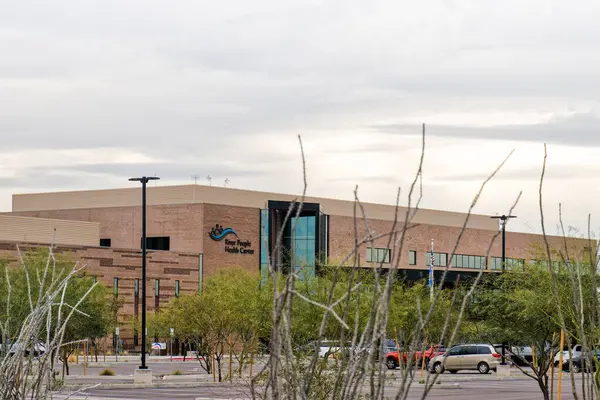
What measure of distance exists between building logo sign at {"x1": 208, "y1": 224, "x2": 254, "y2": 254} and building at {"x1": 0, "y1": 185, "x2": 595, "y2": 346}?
0.25ft

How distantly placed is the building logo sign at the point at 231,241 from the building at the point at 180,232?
8 cm

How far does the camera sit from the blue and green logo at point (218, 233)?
88312 mm

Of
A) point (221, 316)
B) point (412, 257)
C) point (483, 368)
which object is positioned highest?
point (412, 257)

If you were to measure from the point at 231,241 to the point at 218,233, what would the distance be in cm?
135

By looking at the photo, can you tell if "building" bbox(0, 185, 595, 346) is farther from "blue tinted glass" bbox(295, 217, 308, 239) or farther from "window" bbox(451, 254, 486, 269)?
"window" bbox(451, 254, 486, 269)

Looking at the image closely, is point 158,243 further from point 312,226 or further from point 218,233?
point 312,226

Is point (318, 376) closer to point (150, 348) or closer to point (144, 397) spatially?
point (144, 397)

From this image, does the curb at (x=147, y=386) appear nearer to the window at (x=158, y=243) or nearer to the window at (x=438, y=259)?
the window at (x=158, y=243)

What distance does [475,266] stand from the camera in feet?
357

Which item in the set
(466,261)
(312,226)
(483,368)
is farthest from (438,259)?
(483,368)

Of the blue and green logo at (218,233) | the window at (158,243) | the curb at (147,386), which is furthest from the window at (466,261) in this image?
the curb at (147,386)

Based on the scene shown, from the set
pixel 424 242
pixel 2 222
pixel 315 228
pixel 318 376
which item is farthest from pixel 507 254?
pixel 318 376

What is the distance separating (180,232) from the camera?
291 ft

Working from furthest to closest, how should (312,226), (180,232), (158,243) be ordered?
(312,226) < (158,243) < (180,232)
